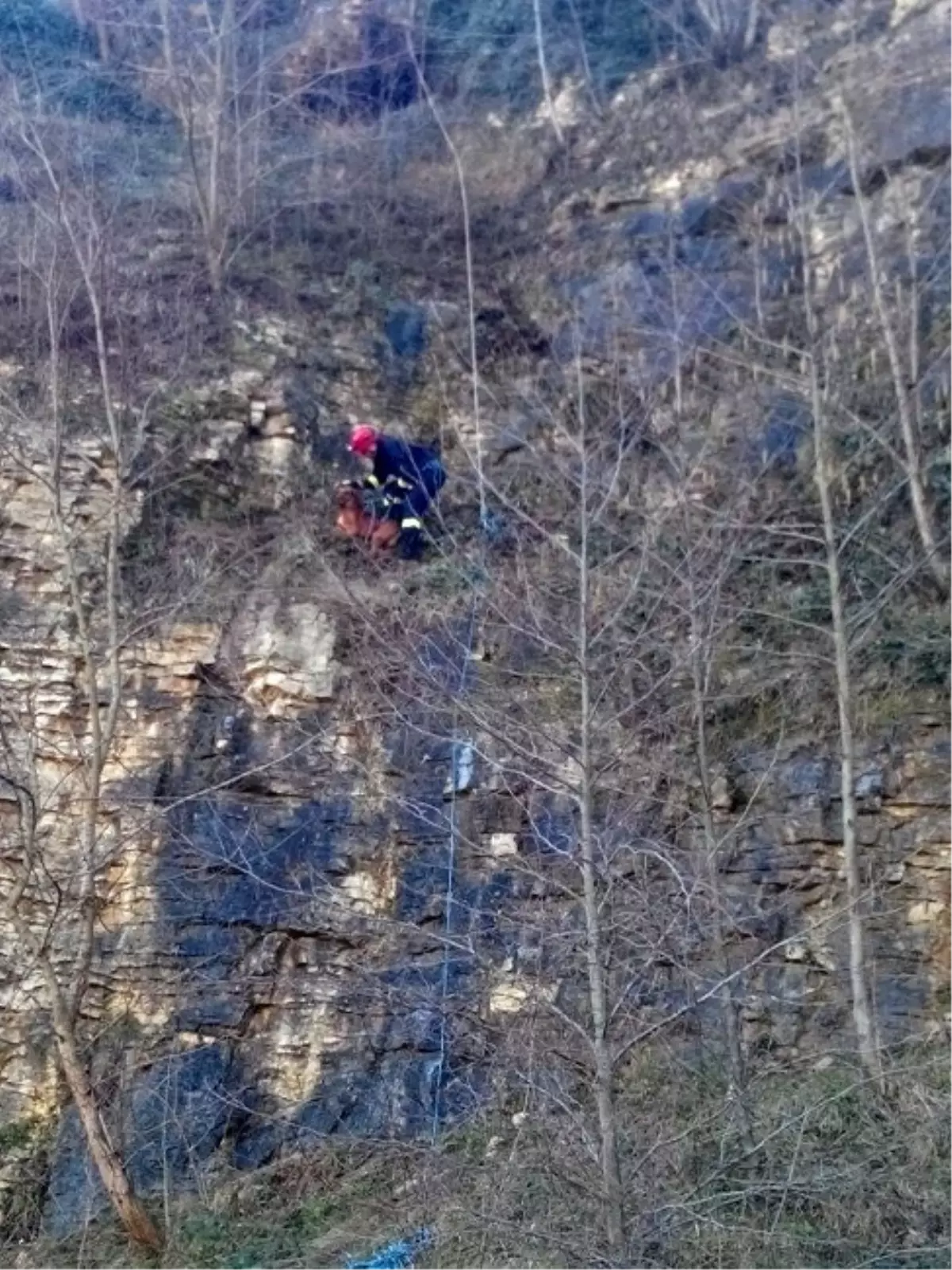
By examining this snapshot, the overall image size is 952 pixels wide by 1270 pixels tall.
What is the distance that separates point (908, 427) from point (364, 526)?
4034mm

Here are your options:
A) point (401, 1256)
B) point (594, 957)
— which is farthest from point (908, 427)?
point (401, 1256)

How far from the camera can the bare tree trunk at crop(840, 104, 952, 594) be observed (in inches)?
334

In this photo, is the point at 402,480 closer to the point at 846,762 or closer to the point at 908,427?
the point at 908,427

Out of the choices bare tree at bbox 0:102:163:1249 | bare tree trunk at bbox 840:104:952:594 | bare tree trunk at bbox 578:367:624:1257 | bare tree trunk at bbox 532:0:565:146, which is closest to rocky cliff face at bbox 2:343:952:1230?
bare tree at bbox 0:102:163:1249

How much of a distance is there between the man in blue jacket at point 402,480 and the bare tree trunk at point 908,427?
3457 millimetres

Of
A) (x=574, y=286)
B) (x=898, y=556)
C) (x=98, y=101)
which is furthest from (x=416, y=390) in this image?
(x=98, y=101)

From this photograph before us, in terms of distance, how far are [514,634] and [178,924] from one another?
2760mm

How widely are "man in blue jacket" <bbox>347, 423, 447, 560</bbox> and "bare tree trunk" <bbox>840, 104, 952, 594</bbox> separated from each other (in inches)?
136

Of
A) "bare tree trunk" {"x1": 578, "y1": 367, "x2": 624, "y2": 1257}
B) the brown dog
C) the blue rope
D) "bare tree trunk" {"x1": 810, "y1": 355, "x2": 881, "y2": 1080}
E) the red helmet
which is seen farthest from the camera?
the brown dog

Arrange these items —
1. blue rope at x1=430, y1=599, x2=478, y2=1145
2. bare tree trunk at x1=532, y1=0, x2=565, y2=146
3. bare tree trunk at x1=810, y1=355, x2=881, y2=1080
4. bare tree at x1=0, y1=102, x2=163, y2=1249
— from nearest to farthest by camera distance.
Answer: bare tree trunk at x1=810, y1=355, x2=881, y2=1080 → bare tree at x1=0, y1=102, x2=163, y2=1249 → blue rope at x1=430, y1=599, x2=478, y2=1145 → bare tree trunk at x1=532, y1=0, x2=565, y2=146

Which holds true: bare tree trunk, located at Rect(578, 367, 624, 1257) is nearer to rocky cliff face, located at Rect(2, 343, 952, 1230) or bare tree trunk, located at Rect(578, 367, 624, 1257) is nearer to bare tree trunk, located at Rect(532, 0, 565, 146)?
rocky cliff face, located at Rect(2, 343, 952, 1230)

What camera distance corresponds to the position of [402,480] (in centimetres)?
984

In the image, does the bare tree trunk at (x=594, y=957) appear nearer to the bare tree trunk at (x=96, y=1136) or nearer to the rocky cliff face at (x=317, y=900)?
the rocky cliff face at (x=317, y=900)

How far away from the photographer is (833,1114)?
604 cm
